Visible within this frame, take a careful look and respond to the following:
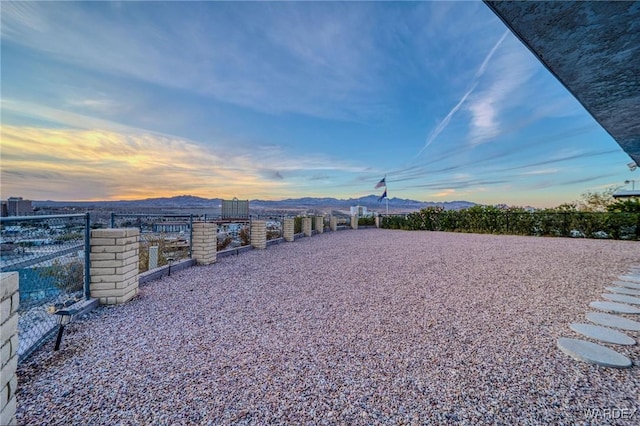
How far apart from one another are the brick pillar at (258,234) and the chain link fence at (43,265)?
4.67 meters

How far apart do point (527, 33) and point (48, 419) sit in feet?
11.4

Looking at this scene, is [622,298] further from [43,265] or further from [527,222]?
[527,222]

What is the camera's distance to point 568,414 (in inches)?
59.8

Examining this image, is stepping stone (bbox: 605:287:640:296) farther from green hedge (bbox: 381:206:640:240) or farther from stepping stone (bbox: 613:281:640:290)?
green hedge (bbox: 381:206:640:240)

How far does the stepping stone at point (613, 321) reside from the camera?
2.75 metres

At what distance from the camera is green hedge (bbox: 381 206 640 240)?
34.7 ft

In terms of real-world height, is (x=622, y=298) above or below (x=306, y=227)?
below

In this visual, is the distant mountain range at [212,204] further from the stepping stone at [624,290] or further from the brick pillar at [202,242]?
the stepping stone at [624,290]

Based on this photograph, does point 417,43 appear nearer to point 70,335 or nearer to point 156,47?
point 156,47

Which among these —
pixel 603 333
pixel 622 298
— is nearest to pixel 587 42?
pixel 603 333

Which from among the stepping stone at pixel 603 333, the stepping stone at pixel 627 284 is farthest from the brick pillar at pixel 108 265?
the stepping stone at pixel 627 284

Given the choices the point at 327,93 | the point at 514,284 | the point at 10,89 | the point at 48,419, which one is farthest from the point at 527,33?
the point at 327,93

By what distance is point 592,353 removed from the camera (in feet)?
7.23

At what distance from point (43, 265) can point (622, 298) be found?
695 cm
